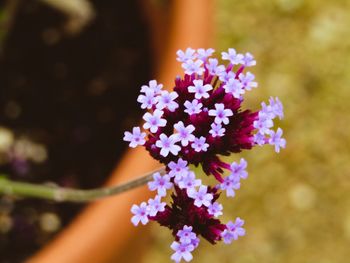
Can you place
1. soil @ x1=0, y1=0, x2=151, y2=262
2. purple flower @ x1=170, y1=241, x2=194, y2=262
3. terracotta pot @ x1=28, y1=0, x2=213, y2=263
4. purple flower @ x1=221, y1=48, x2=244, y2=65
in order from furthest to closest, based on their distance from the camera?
soil @ x1=0, y1=0, x2=151, y2=262
terracotta pot @ x1=28, y1=0, x2=213, y2=263
purple flower @ x1=221, y1=48, x2=244, y2=65
purple flower @ x1=170, y1=241, x2=194, y2=262

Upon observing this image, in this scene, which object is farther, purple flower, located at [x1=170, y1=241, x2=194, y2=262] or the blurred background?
the blurred background

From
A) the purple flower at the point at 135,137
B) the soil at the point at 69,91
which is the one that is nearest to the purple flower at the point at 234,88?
the purple flower at the point at 135,137

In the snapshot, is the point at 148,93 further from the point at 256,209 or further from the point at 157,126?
the point at 256,209

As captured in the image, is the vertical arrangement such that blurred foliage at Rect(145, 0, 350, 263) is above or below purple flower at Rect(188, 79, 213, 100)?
above

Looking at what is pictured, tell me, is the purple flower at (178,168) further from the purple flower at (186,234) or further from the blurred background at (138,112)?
the blurred background at (138,112)

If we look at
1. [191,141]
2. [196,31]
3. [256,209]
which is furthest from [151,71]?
[191,141]

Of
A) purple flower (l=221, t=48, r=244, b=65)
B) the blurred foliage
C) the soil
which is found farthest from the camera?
the blurred foliage

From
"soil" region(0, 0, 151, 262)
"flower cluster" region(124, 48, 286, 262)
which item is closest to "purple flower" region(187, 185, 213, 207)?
"flower cluster" region(124, 48, 286, 262)

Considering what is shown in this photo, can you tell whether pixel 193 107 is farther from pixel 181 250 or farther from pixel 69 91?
pixel 69 91

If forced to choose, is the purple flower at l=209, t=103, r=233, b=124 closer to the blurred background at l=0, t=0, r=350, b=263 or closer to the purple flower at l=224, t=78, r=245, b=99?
the purple flower at l=224, t=78, r=245, b=99
